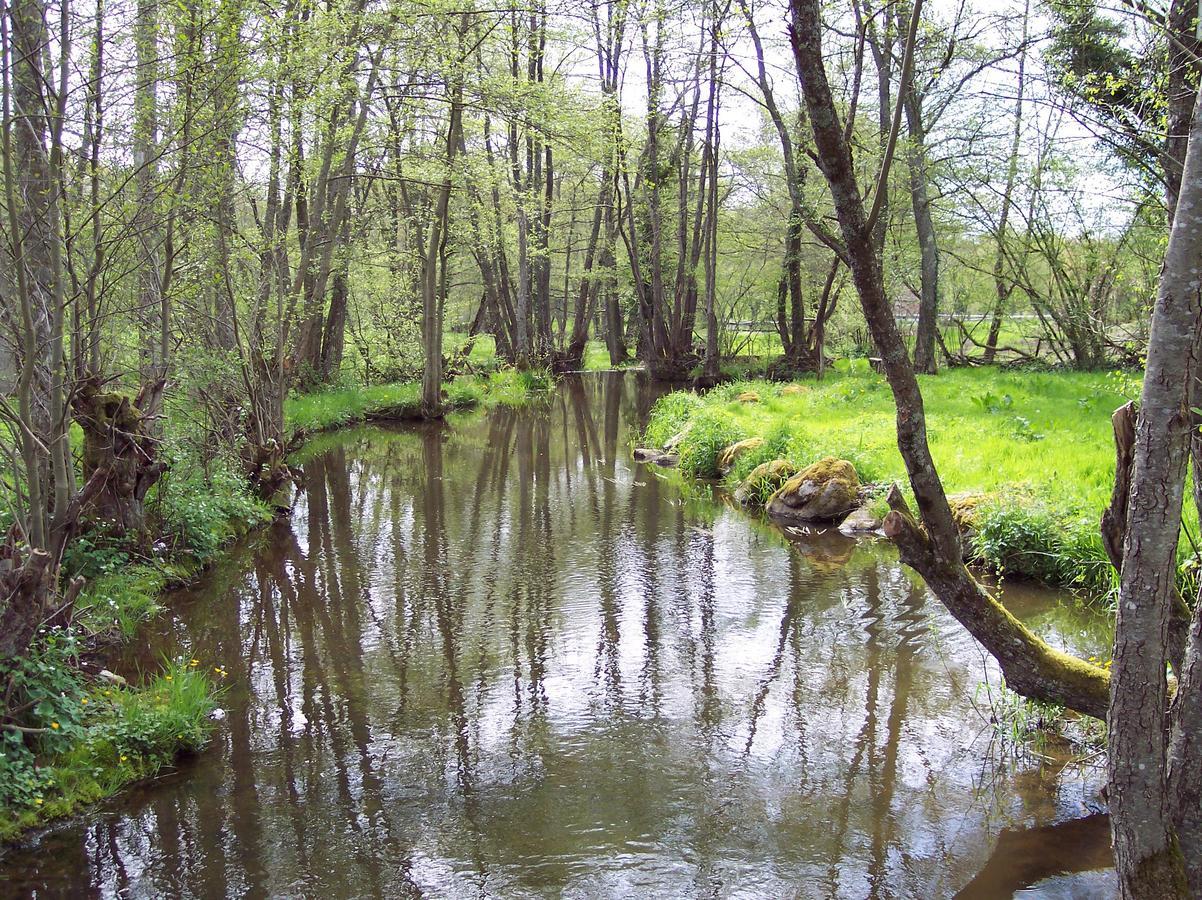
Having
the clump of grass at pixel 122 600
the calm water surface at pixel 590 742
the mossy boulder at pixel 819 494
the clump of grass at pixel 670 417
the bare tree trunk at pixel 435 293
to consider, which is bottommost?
the calm water surface at pixel 590 742

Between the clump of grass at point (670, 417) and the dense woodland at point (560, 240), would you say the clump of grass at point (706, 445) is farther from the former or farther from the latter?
the dense woodland at point (560, 240)

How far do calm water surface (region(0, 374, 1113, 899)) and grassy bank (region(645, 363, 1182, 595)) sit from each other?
736 millimetres

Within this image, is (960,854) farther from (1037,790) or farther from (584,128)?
(584,128)

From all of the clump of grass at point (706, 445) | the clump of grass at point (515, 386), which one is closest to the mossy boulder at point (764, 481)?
the clump of grass at point (706, 445)

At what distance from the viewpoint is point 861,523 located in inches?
411

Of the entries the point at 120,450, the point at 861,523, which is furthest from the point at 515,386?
the point at 120,450

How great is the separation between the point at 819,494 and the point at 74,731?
8507mm

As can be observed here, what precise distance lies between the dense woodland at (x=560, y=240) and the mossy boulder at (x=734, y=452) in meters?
2.80

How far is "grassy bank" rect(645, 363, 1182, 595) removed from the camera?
27.1ft

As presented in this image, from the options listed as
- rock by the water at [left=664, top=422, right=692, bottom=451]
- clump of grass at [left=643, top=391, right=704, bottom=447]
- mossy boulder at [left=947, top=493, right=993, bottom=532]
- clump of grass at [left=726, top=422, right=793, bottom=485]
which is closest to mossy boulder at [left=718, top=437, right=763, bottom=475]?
clump of grass at [left=726, top=422, right=793, bottom=485]

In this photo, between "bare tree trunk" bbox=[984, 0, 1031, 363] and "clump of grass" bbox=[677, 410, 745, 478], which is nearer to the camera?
"clump of grass" bbox=[677, 410, 745, 478]

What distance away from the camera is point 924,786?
4930 millimetres

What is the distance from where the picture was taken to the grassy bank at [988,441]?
27.1ft

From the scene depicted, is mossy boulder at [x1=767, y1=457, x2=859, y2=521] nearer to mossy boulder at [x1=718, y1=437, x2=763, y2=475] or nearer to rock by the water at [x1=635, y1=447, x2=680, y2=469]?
mossy boulder at [x1=718, y1=437, x2=763, y2=475]
